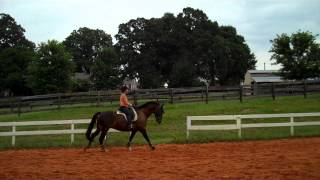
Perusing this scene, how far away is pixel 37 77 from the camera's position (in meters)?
47.1

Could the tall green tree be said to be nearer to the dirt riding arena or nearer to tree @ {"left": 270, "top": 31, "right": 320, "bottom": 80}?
tree @ {"left": 270, "top": 31, "right": 320, "bottom": 80}

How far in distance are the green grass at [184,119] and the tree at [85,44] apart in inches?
2408

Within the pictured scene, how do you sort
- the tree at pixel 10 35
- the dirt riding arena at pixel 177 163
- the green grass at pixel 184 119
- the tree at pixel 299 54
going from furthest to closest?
the tree at pixel 10 35, the tree at pixel 299 54, the green grass at pixel 184 119, the dirt riding arena at pixel 177 163

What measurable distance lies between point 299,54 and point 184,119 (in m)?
19.5

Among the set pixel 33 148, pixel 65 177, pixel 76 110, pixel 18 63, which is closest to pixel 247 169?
pixel 65 177

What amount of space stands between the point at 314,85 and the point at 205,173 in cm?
2492

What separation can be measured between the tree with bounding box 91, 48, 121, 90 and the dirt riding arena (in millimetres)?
58559

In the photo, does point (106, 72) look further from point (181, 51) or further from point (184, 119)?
point (184, 119)

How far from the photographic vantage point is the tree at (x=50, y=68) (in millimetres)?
46625

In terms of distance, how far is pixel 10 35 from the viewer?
249ft

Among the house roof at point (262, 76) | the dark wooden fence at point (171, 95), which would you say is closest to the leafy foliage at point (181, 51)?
the house roof at point (262, 76)

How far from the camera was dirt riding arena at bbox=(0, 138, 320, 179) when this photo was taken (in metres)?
11.1

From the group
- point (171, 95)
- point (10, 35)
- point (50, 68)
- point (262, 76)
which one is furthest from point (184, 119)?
point (10, 35)

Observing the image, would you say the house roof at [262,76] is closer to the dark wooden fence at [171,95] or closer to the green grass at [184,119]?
the dark wooden fence at [171,95]
